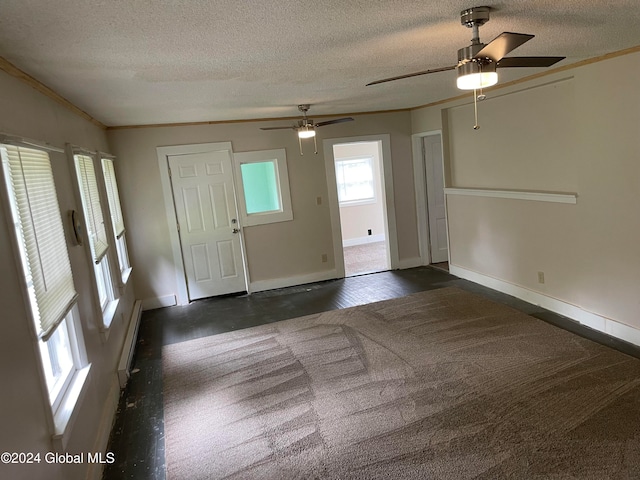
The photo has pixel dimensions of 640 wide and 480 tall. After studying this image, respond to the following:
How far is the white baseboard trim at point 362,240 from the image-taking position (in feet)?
28.3

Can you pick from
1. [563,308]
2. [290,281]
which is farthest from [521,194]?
[290,281]

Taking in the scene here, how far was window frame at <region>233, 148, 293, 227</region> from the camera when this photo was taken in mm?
5809

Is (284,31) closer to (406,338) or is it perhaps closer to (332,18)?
(332,18)

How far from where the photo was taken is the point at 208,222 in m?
5.82

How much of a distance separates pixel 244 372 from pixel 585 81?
3.64m

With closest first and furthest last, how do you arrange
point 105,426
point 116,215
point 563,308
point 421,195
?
point 105,426 → point 563,308 → point 116,215 → point 421,195

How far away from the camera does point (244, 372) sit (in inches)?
144

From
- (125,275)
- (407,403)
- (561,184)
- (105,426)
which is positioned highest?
(561,184)

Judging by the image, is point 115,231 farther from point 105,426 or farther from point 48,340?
point 48,340

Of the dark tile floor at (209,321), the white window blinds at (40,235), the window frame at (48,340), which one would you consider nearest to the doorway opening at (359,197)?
the dark tile floor at (209,321)

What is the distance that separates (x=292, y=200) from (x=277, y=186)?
10.7 inches

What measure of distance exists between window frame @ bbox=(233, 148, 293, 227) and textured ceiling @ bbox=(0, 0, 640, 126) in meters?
1.95

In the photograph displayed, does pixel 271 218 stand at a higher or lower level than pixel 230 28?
lower

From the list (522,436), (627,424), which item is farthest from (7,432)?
(627,424)
